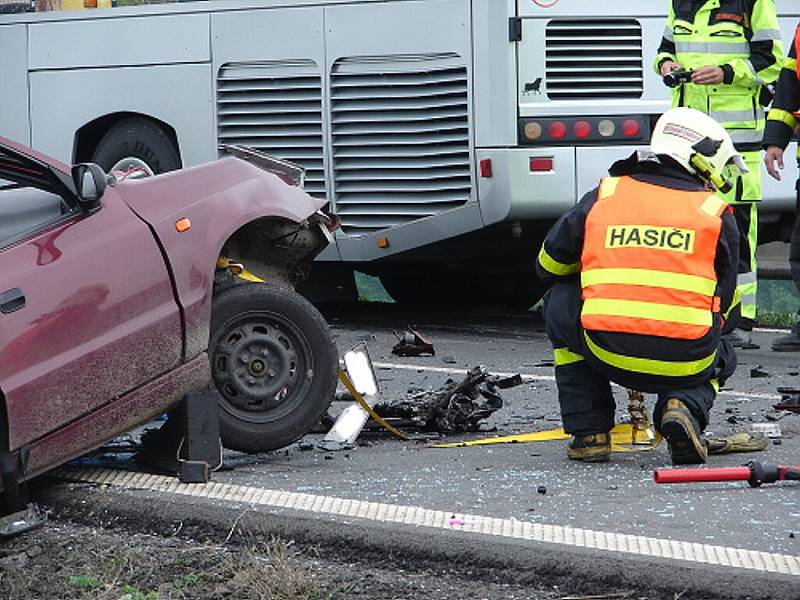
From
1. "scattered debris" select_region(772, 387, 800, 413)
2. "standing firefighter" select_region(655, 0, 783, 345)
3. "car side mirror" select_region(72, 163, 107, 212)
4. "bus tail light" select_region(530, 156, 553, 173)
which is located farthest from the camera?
"bus tail light" select_region(530, 156, 553, 173)

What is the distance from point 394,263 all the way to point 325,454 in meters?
5.37

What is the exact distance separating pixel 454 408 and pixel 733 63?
3.27 metres

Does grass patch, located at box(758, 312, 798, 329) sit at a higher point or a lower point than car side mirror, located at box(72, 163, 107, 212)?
lower

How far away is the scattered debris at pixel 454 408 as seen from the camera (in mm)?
7695

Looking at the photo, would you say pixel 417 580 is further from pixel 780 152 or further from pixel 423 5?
pixel 423 5

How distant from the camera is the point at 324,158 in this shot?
38.3 feet

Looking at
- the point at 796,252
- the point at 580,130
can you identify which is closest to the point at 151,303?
the point at 796,252

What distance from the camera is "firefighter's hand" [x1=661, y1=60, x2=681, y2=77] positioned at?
33.1 feet

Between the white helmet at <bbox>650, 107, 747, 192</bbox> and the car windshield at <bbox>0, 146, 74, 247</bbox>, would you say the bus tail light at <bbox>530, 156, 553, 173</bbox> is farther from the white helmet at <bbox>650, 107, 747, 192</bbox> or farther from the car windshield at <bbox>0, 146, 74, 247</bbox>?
the car windshield at <bbox>0, 146, 74, 247</bbox>

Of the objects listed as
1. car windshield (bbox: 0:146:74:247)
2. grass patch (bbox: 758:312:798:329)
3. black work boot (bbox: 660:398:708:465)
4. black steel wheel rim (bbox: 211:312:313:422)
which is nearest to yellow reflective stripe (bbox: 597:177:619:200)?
black work boot (bbox: 660:398:708:465)

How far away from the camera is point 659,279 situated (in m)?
6.67

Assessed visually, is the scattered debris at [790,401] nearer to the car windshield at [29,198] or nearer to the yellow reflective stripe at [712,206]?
the yellow reflective stripe at [712,206]

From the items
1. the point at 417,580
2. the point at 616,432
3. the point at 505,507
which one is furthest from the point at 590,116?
the point at 417,580

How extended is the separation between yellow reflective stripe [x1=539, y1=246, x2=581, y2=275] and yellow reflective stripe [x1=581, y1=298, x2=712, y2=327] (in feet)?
0.96
